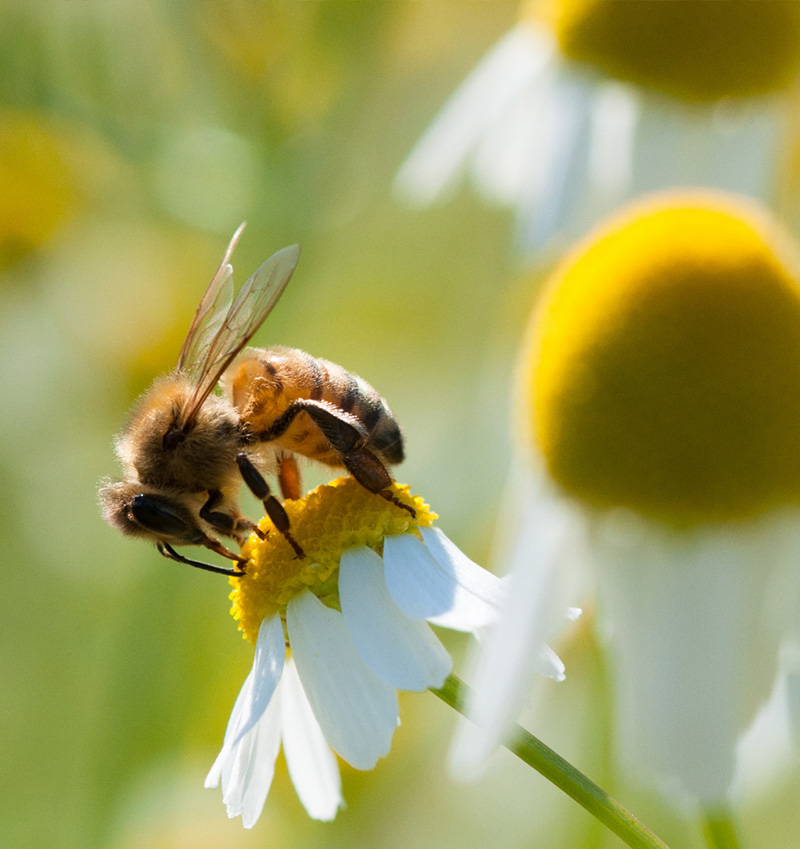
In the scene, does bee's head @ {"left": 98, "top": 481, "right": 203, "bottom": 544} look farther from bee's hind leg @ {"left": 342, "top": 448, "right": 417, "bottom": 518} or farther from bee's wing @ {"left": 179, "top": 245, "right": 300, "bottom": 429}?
bee's hind leg @ {"left": 342, "top": 448, "right": 417, "bottom": 518}

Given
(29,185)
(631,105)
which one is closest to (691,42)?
(631,105)

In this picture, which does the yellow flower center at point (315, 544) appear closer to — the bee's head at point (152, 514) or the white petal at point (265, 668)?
the white petal at point (265, 668)

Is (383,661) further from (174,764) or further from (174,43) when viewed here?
(174,43)

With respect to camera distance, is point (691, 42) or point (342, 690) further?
point (691, 42)

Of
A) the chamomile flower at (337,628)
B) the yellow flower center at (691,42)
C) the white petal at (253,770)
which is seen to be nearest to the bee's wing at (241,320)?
the chamomile flower at (337,628)

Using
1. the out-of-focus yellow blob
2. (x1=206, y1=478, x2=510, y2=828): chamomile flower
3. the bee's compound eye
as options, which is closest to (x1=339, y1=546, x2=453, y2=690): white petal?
(x1=206, y1=478, x2=510, y2=828): chamomile flower

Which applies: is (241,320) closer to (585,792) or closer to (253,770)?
(253,770)
